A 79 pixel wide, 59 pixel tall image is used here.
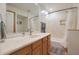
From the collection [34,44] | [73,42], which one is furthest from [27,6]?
[73,42]

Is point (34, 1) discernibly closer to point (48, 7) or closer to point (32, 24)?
point (48, 7)

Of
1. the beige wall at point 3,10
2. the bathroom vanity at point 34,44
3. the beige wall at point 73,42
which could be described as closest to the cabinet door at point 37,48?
the bathroom vanity at point 34,44

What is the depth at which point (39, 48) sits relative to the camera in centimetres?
175

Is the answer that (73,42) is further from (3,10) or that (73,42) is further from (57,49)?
(3,10)

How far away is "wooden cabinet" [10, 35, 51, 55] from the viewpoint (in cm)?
146

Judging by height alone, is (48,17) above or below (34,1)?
below

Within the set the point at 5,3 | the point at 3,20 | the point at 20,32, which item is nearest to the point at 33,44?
the point at 20,32

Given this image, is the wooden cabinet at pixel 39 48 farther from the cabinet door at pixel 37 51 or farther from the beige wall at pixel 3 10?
the beige wall at pixel 3 10

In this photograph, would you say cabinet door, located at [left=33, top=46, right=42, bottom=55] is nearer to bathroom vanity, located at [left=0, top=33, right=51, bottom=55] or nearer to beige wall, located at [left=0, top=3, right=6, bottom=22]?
bathroom vanity, located at [left=0, top=33, right=51, bottom=55]

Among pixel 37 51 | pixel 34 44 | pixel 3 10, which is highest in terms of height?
pixel 3 10

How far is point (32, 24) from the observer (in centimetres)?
178

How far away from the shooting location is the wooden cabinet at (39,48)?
4.79 feet

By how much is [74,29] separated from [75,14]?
20 centimetres

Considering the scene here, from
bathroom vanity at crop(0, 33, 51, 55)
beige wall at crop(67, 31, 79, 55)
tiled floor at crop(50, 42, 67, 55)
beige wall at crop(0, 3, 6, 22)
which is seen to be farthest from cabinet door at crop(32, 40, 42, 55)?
beige wall at crop(0, 3, 6, 22)
